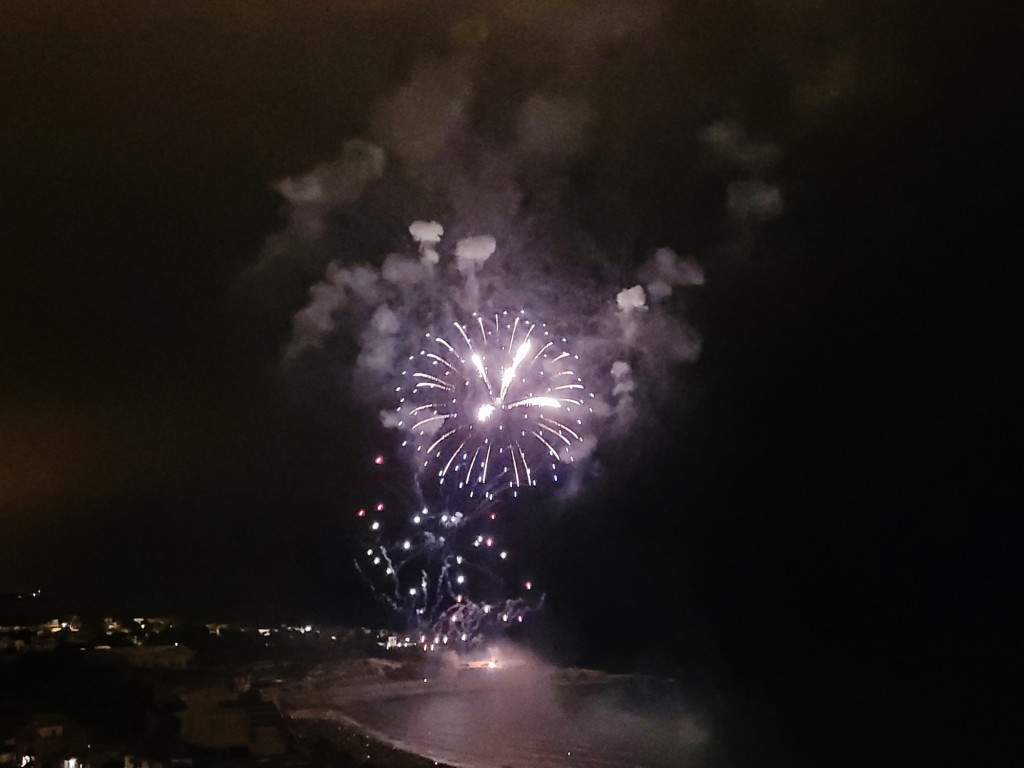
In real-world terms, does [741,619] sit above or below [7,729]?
above

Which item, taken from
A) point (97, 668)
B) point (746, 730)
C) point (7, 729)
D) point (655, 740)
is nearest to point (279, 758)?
point (7, 729)

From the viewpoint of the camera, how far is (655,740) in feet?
41.3

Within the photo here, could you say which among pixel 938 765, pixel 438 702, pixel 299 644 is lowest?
pixel 938 765

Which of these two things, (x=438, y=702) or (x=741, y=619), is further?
(x=741, y=619)

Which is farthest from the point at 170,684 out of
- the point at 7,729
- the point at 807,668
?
the point at 807,668

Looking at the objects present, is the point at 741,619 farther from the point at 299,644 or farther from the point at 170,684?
the point at 170,684

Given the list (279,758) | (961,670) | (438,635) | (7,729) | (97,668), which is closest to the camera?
(7,729)

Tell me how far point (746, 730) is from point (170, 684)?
28.7 ft

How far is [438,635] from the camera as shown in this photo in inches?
647

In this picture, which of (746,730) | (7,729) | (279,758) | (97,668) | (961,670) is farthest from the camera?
(961,670)

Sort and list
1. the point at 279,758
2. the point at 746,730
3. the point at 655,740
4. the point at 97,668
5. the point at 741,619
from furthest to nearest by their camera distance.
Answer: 1. the point at 741,619
2. the point at 746,730
3. the point at 655,740
4. the point at 97,668
5. the point at 279,758

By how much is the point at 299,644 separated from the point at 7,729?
840cm

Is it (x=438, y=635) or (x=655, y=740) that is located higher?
(x=438, y=635)

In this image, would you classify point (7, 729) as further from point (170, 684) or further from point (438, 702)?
point (438, 702)
